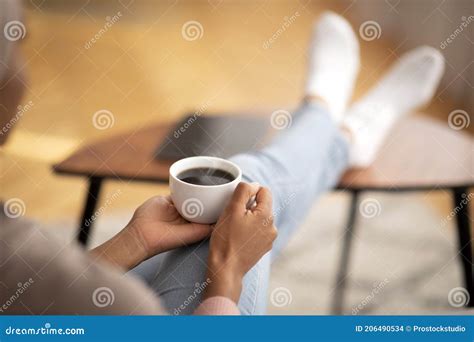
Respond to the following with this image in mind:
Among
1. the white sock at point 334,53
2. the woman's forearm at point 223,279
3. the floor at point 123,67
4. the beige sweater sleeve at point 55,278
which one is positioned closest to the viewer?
the beige sweater sleeve at point 55,278

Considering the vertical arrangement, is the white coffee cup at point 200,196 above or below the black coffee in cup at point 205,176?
below

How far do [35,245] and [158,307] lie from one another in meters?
0.18

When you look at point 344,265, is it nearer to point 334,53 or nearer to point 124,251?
point 334,53

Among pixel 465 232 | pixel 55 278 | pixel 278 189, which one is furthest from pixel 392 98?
pixel 55 278

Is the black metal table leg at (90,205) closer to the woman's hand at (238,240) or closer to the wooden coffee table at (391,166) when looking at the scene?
the wooden coffee table at (391,166)

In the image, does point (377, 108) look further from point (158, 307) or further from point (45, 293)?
point (45, 293)

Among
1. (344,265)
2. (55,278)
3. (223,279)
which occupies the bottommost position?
(55,278)

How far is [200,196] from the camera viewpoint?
0.63 meters

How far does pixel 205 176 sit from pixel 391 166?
0.39 m

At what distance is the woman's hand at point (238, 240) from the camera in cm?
61

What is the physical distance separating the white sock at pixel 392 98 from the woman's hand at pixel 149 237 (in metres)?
0.38

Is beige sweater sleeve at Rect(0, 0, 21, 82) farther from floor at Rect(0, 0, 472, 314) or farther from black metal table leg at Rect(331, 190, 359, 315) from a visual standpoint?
black metal table leg at Rect(331, 190, 359, 315)

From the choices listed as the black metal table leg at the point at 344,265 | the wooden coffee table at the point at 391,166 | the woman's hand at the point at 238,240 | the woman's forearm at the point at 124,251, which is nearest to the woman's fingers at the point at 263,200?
the woman's hand at the point at 238,240

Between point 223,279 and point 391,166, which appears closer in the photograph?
point 223,279
